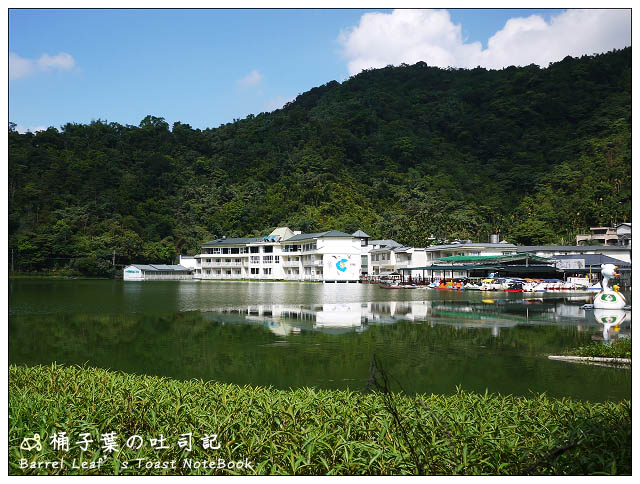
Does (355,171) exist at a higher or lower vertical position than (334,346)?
higher

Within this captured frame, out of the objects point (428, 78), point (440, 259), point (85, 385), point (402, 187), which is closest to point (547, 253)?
point (440, 259)

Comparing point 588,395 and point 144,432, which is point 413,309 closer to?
point 588,395

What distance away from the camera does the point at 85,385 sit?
4.44 m

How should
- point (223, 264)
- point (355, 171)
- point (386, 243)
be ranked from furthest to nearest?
point (355, 171) → point (223, 264) → point (386, 243)

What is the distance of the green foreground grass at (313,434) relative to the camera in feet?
8.34

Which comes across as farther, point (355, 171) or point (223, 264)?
point (355, 171)

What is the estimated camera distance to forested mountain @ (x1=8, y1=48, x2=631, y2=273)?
55.2 meters

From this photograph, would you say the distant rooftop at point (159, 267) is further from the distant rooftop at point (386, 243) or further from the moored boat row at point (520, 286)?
the moored boat row at point (520, 286)

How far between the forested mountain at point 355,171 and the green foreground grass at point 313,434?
1935 inches

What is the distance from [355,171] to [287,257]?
82.8ft

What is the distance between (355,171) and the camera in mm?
77125

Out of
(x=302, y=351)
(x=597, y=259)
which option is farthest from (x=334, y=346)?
(x=597, y=259)

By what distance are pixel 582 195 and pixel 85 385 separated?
2309 inches

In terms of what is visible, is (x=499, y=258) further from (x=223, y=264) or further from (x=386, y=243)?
(x=223, y=264)
